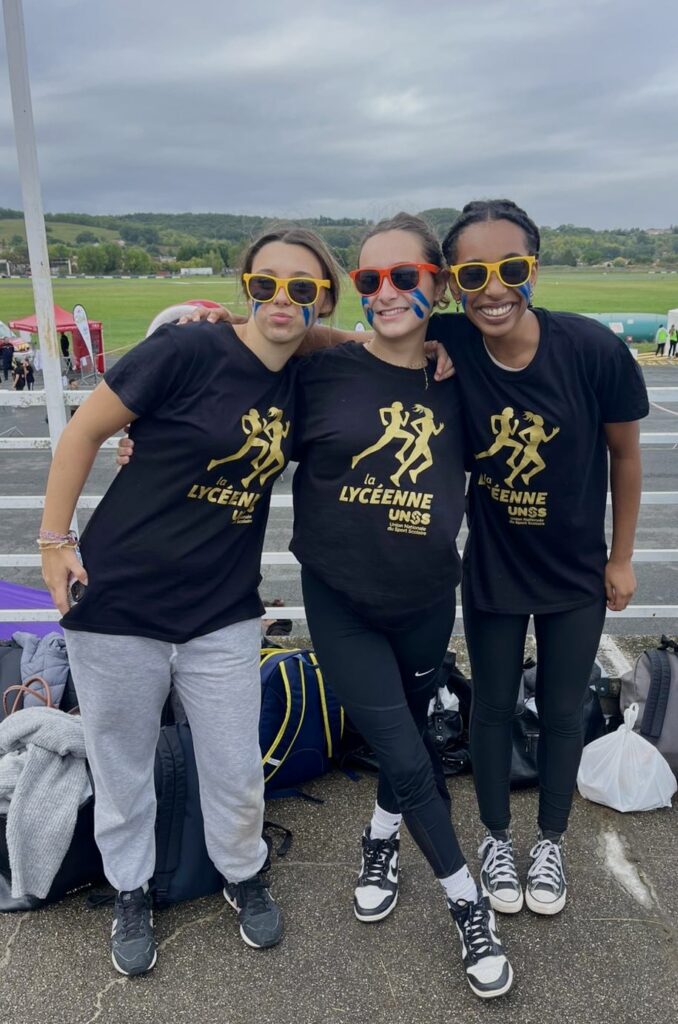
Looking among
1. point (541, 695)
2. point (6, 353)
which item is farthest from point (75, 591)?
point (6, 353)

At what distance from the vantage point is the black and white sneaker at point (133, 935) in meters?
2.06

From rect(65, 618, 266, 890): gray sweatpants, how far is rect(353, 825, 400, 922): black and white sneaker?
1.24 feet

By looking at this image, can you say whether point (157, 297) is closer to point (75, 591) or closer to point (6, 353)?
point (6, 353)

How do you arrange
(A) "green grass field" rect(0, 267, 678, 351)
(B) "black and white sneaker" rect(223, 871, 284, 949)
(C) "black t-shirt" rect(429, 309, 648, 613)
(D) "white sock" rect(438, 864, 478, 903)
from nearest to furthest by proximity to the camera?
1. (C) "black t-shirt" rect(429, 309, 648, 613)
2. (D) "white sock" rect(438, 864, 478, 903)
3. (B) "black and white sneaker" rect(223, 871, 284, 949)
4. (A) "green grass field" rect(0, 267, 678, 351)

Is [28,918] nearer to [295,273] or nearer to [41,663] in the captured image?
[41,663]

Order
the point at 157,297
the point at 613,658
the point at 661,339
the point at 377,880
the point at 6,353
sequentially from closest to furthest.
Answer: the point at 377,880
the point at 613,658
the point at 6,353
the point at 661,339
the point at 157,297

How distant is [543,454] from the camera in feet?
6.49

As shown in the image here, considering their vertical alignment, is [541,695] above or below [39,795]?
above

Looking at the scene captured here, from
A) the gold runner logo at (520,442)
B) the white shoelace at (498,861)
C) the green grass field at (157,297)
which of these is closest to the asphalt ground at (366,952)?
the white shoelace at (498,861)

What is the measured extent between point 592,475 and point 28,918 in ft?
7.08

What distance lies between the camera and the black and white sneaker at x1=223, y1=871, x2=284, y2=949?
215cm

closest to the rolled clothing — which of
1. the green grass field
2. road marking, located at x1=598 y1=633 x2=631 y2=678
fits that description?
road marking, located at x1=598 y1=633 x2=631 y2=678

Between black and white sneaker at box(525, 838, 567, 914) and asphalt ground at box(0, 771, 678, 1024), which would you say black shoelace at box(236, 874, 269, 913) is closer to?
asphalt ground at box(0, 771, 678, 1024)

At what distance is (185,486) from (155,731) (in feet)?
2.41
